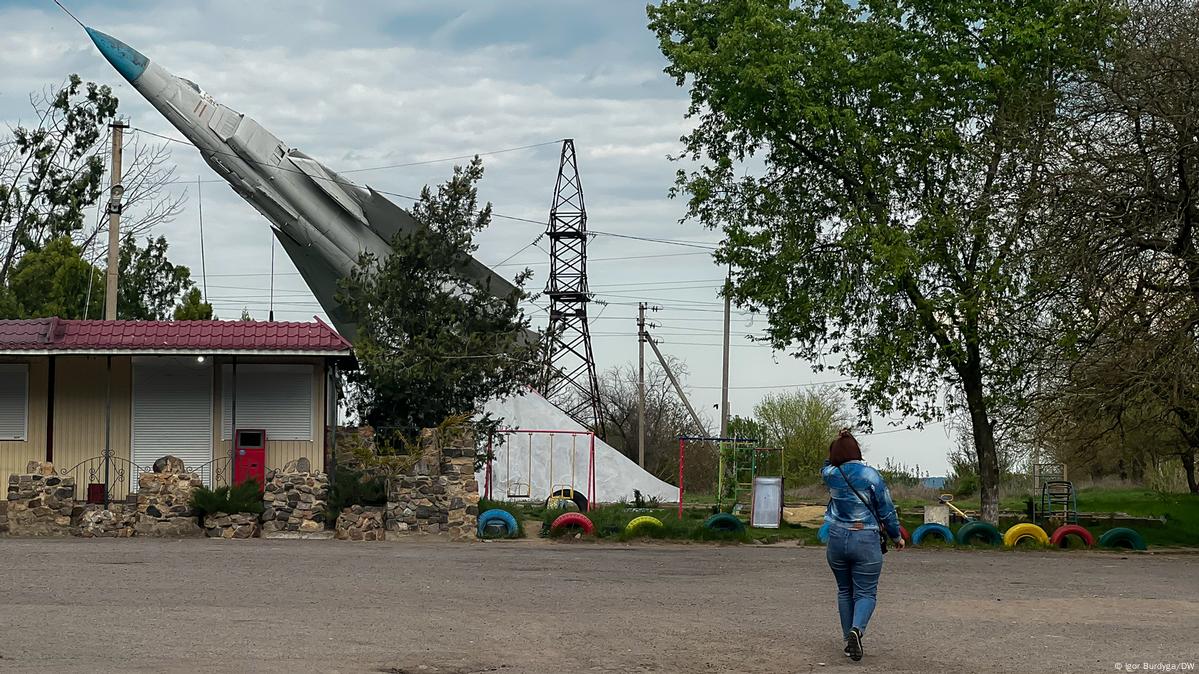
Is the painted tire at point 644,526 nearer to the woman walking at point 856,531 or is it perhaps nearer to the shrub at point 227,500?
the shrub at point 227,500

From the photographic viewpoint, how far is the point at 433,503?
850 inches

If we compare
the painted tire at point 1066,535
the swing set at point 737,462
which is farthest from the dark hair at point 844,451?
the swing set at point 737,462

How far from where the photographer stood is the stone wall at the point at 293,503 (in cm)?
2109

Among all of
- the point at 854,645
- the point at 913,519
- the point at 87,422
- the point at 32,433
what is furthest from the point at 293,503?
the point at 854,645

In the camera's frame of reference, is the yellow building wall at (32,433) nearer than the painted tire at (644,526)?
No

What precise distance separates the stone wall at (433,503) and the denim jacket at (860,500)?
1285cm

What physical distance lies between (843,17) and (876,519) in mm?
19061

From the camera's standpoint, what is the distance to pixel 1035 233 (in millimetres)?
22422

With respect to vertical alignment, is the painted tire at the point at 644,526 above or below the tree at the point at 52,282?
below

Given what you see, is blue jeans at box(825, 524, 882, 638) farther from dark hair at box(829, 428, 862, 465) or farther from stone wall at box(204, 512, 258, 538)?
stone wall at box(204, 512, 258, 538)

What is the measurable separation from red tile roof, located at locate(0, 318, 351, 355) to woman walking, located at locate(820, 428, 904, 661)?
13.6 meters

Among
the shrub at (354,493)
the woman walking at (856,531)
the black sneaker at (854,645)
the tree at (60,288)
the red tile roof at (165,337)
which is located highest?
the tree at (60,288)

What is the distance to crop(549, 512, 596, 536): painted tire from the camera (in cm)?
2195

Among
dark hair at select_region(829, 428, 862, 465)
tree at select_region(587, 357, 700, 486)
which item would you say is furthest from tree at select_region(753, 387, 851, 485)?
dark hair at select_region(829, 428, 862, 465)
